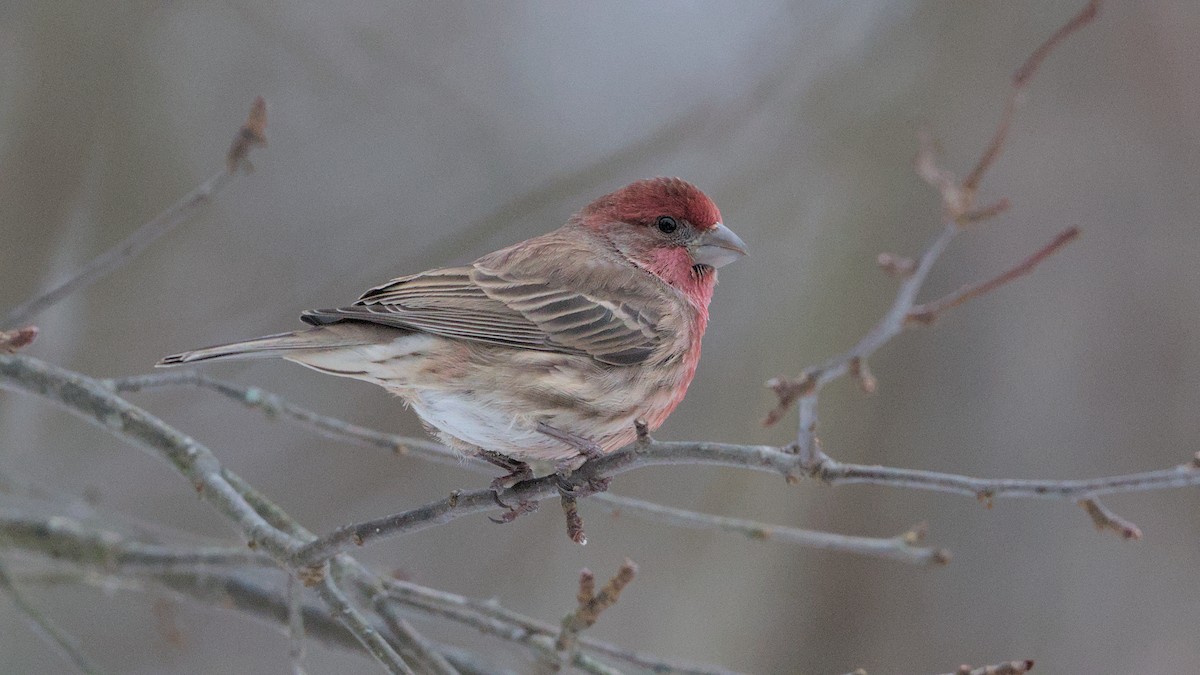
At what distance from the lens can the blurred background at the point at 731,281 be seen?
17.7ft

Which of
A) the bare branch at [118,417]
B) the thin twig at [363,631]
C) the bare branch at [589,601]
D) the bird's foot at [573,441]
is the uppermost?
the bird's foot at [573,441]

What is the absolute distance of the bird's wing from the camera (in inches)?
150

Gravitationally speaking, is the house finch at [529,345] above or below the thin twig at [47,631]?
above

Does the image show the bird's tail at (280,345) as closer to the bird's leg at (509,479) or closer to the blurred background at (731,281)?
the bird's leg at (509,479)

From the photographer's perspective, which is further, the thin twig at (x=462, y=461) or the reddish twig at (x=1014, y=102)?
the thin twig at (x=462, y=461)

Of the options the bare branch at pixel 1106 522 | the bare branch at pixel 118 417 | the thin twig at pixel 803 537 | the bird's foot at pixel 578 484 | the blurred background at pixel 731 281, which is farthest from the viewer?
the blurred background at pixel 731 281

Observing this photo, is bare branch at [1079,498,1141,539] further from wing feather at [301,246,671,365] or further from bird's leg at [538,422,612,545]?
wing feather at [301,246,671,365]

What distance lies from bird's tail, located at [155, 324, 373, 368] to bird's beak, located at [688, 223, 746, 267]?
1.73 m

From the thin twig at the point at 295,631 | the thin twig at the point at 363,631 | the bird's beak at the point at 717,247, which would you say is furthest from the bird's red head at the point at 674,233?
the thin twig at the point at 363,631

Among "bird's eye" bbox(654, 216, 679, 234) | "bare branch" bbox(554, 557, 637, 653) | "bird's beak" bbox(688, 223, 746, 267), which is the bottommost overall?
"bare branch" bbox(554, 557, 637, 653)

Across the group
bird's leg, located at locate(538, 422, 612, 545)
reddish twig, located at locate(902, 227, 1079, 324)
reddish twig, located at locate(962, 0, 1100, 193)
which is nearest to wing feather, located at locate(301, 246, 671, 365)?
bird's leg, located at locate(538, 422, 612, 545)

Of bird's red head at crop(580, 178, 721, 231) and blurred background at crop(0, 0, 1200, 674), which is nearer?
bird's red head at crop(580, 178, 721, 231)

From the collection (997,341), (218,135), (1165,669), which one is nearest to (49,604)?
(218,135)

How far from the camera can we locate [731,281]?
7.42 meters
